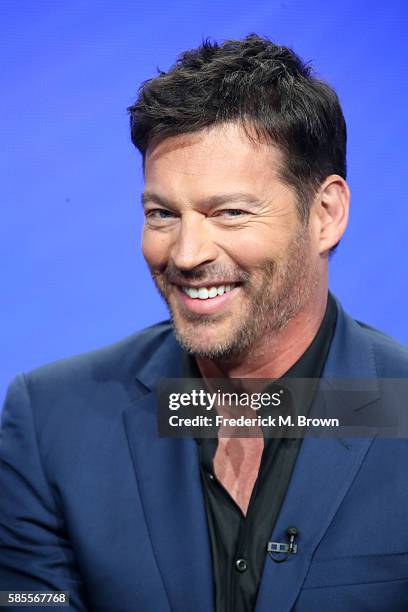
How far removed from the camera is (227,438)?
83.1 inches

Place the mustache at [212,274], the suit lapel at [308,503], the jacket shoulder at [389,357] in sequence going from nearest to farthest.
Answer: the suit lapel at [308,503]
the mustache at [212,274]
the jacket shoulder at [389,357]

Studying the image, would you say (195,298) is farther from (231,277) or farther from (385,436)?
(385,436)

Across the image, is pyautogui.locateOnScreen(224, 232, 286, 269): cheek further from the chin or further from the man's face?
the chin

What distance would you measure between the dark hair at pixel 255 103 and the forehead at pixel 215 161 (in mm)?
24

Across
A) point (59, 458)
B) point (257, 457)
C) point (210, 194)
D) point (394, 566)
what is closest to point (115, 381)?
point (59, 458)

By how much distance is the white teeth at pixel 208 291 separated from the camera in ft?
6.47

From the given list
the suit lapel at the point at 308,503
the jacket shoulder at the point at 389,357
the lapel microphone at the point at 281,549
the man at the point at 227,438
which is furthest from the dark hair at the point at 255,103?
the lapel microphone at the point at 281,549

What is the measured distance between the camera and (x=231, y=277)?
195cm

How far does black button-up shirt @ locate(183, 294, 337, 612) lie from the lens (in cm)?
190

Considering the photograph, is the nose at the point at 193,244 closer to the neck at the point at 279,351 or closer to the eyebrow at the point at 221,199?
the eyebrow at the point at 221,199

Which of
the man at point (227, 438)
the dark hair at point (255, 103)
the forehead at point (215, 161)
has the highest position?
the dark hair at point (255, 103)

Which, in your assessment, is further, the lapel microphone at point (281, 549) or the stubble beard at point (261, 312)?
the stubble beard at point (261, 312)

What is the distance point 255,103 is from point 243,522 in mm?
878

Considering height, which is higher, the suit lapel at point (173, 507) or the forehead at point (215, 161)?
the forehead at point (215, 161)
